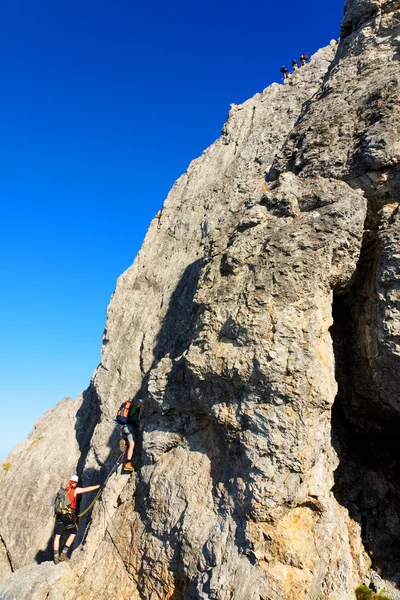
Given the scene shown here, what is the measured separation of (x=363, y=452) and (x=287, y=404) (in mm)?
6238

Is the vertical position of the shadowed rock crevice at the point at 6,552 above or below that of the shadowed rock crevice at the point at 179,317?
below

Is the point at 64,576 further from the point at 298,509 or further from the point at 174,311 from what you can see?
the point at 174,311

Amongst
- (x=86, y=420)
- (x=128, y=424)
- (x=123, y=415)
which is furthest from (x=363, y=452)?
(x=86, y=420)

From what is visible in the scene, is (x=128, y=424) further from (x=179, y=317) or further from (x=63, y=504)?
(x=179, y=317)

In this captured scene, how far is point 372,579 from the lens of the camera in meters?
13.1

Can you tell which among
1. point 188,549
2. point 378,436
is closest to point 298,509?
point 188,549

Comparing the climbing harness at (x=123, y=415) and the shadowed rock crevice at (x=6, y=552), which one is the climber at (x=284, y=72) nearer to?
the climbing harness at (x=123, y=415)

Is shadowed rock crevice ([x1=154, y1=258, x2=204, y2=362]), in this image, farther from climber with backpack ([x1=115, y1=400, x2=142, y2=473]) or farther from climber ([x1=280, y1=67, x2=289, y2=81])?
climber ([x1=280, y1=67, x2=289, y2=81])

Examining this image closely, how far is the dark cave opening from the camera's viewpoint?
1439cm

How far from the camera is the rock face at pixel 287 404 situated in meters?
11.7

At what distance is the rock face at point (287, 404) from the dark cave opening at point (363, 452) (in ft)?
0.17

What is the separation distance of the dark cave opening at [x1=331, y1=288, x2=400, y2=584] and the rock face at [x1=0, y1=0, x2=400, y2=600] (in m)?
0.05

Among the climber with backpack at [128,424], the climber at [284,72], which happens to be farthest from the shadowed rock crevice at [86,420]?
the climber at [284,72]

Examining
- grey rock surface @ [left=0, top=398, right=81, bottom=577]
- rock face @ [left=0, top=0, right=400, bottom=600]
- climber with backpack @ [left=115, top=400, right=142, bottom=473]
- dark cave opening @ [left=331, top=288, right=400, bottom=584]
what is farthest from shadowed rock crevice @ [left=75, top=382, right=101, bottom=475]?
dark cave opening @ [left=331, top=288, right=400, bottom=584]
